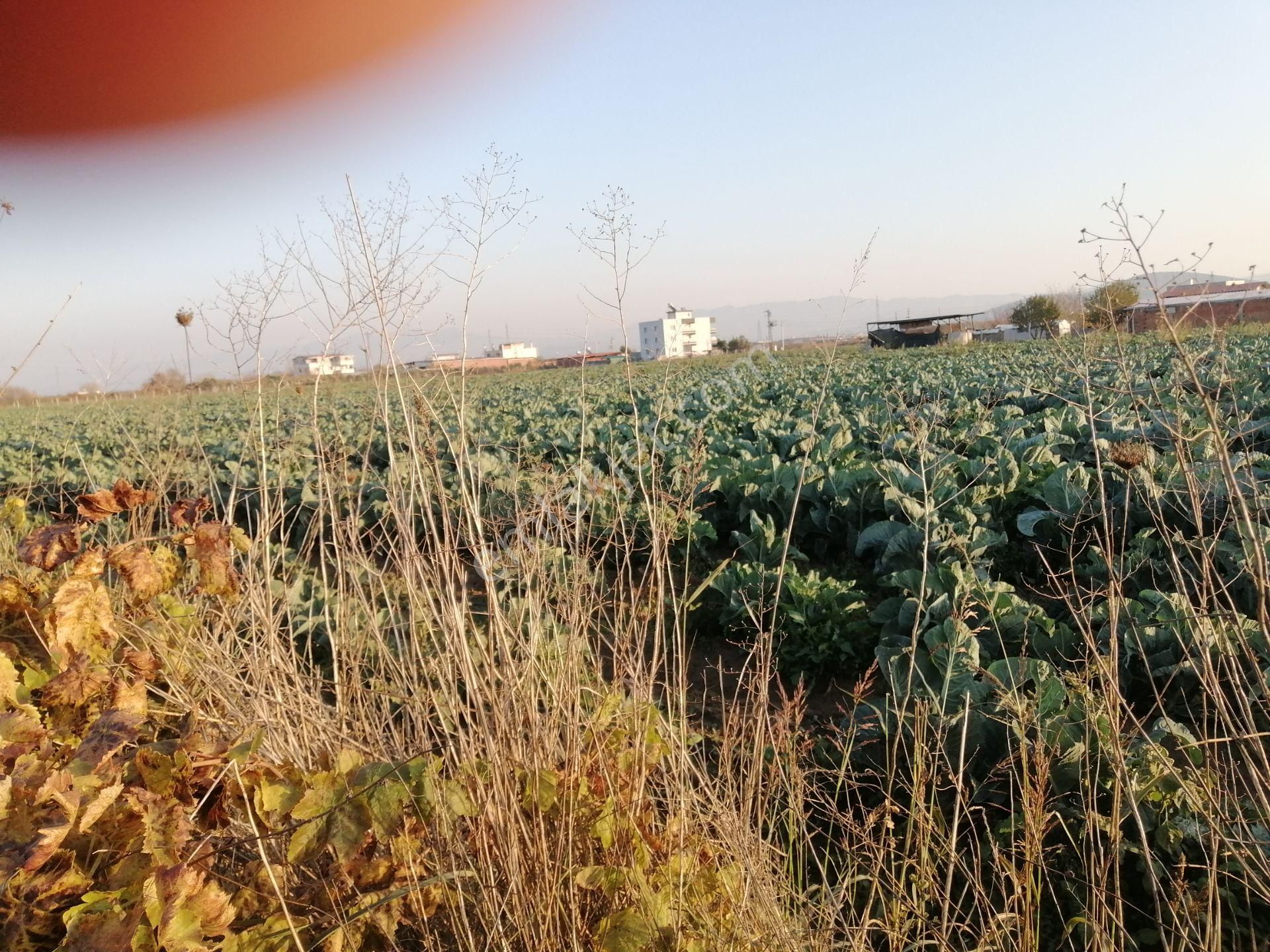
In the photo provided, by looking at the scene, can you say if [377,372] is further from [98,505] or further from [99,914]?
[99,914]

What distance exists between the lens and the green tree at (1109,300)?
2.09 metres

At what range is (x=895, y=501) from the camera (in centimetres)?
625

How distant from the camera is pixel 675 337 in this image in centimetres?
409

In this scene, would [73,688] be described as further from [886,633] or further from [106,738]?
[886,633]

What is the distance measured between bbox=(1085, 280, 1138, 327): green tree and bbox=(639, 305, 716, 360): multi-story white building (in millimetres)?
1416

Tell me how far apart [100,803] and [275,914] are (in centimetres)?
45

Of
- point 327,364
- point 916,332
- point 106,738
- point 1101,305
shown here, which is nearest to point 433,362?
point 327,364

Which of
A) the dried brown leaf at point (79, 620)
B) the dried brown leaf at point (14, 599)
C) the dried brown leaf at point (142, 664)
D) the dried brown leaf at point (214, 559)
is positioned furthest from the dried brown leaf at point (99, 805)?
the dried brown leaf at point (14, 599)

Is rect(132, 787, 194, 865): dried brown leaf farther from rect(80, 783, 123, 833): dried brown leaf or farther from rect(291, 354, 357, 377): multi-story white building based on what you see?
rect(291, 354, 357, 377): multi-story white building

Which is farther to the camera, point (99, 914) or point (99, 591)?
point (99, 591)

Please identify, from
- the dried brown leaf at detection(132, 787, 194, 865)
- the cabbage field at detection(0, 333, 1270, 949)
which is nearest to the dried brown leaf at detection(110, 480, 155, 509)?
the cabbage field at detection(0, 333, 1270, 949)

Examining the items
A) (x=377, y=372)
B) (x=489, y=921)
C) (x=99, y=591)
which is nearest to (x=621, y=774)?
(x=489, y=921)

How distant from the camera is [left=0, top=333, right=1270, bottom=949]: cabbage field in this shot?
2.03m

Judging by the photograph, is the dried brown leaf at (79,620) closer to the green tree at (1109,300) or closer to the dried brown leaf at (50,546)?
the dried brown leaf at (50,546)
